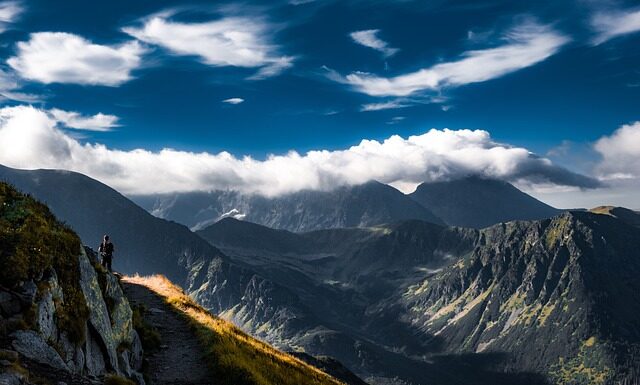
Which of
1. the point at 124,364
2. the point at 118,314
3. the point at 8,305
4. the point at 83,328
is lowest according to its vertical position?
the point at 124,364

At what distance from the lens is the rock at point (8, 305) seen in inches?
775

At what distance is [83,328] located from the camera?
22.9 meters

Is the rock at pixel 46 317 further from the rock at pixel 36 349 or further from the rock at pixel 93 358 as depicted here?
the rock at pixel 93 358

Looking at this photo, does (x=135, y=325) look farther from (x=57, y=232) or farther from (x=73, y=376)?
(x=73, y=376)

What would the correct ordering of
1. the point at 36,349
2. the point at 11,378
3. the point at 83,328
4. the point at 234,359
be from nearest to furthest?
the point at 11,378 < the point at 36,349 < the point at 83,328 < the point at 234,359

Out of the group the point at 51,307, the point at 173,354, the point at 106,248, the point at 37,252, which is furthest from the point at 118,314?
the point at 106,248

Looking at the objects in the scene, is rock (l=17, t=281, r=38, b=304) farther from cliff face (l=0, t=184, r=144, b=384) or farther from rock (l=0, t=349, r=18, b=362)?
rock (l=0, t=349, r=18, b=362)

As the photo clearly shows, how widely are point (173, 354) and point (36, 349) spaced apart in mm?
14331

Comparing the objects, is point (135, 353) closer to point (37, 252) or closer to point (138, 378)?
point (138, 378)

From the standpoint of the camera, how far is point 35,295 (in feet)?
67.5

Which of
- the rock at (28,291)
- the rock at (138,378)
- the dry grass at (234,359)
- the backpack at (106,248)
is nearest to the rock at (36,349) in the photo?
the rock at (28,291)

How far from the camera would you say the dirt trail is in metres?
28.5

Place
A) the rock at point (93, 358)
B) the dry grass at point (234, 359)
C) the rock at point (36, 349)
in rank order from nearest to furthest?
the rock at point (36, 349) → the rock at point (93, 358) → the dry grass at point (234, 359)

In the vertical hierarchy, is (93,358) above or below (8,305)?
below
